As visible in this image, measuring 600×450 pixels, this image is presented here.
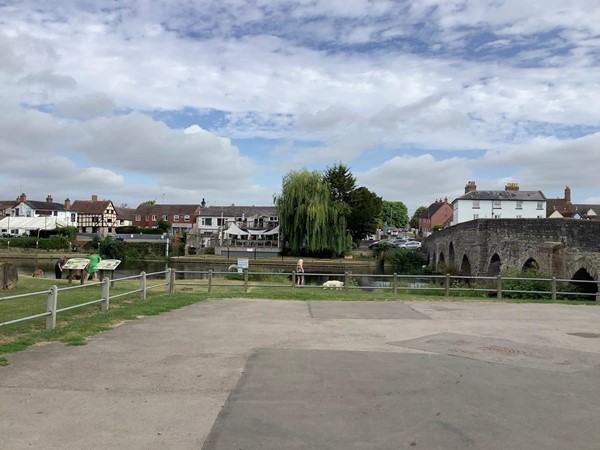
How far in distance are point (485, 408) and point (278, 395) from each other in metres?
2.23

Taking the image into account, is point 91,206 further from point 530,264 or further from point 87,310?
point 87,310

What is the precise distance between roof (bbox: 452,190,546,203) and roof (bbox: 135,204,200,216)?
58039 millimetres

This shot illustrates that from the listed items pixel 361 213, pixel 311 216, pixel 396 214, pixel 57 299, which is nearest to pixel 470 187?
pixel 361 213

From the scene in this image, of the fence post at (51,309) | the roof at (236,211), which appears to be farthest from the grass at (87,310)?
the roof at (236,211)

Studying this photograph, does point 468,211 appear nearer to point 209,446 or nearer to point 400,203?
point 209,446

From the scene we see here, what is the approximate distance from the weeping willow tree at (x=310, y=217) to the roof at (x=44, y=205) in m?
65.6

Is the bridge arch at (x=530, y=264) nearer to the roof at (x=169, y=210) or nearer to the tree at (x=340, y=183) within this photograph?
the tree at (x=340, y=183)

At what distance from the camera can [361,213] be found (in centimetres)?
7119

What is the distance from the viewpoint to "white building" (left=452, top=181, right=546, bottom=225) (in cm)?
7381

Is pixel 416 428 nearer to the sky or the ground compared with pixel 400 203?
nearer to the ground

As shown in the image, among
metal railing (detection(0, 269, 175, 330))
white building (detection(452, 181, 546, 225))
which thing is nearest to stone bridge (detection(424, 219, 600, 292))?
metal railing (detection(0, 269, 175, 330))

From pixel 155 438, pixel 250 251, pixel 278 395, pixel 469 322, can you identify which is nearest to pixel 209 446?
pixel 155 438

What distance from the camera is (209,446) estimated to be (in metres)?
4.47

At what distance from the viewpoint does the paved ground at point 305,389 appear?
473 centimetres
